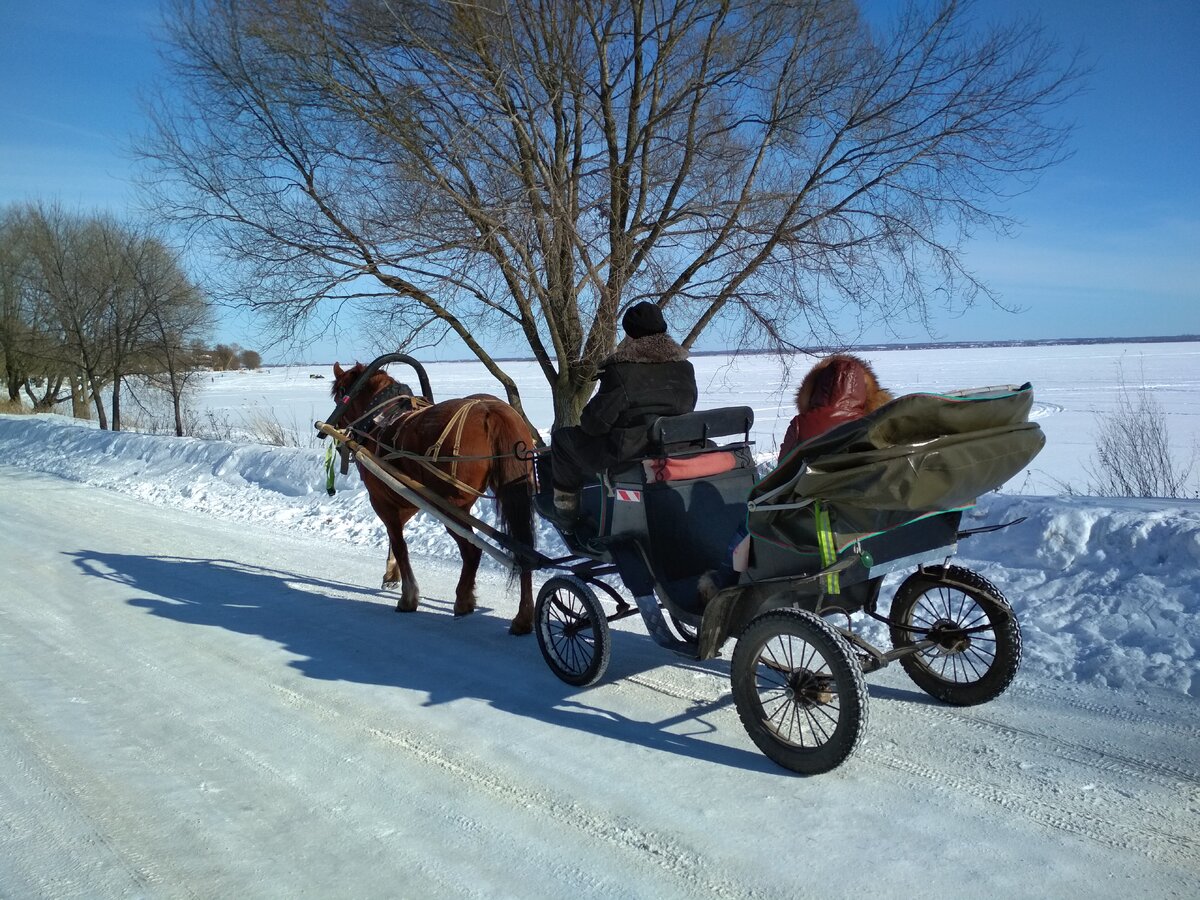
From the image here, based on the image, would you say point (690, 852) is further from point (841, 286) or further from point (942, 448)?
point (841, 286)

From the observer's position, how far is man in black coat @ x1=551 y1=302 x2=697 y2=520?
4500 millimetres

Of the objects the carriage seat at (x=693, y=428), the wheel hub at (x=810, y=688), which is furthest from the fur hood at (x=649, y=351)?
the wheel hub at (x=810, y=688)

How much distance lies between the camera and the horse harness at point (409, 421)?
20.4 feet

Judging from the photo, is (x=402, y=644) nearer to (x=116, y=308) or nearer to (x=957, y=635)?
(x=957, y=635)

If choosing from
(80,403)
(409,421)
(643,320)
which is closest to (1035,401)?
(409,421)

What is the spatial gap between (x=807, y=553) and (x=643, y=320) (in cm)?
173

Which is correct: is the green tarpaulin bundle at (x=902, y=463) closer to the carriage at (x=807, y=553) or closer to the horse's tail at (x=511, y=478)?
the carriage at (x=807, y=553)

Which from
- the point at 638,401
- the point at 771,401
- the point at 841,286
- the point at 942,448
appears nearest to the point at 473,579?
the point at 638,401

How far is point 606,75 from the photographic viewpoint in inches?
341

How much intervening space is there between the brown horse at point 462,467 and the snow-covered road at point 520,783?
0.73 metres

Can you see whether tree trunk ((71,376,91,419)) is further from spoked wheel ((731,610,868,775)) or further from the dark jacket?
spoked wheel ((731,610,868,775))

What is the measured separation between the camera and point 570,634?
4.78 meters

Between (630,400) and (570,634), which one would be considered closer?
(630,400)

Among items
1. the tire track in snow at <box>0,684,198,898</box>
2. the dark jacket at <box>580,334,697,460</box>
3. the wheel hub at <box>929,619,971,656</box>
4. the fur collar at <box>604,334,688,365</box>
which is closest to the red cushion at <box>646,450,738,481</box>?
the dark jacket at <box>580,334,697,460</box>
